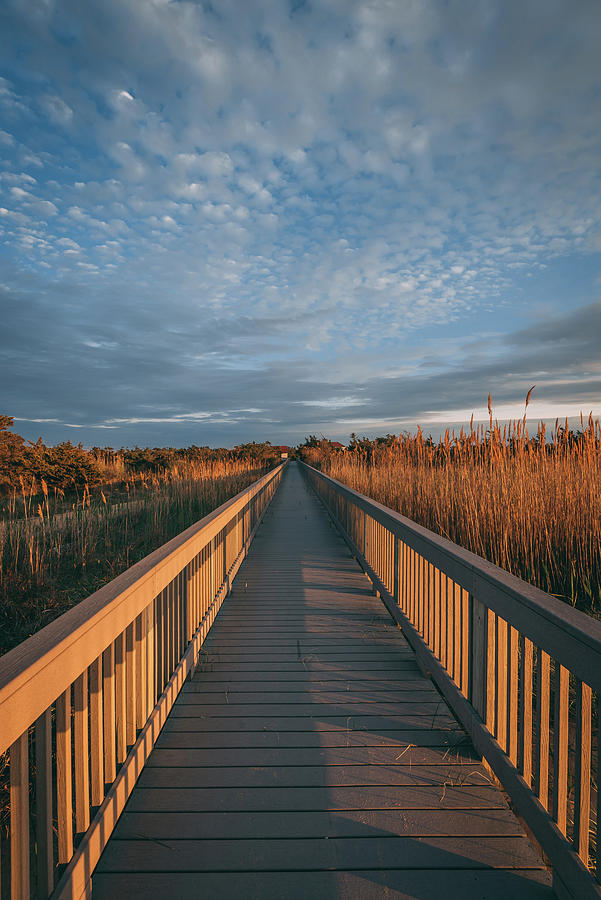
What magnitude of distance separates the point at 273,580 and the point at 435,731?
3285mm

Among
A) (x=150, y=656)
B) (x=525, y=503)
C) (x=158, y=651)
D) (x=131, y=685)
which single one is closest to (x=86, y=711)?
(x=131, y=685)

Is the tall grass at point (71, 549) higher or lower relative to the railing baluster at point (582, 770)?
lower

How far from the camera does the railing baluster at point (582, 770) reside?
1.34 metres

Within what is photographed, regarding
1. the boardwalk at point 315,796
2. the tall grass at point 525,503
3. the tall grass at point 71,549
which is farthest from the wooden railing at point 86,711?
the tall grass at point 525,503

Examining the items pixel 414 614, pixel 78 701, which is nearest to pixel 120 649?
pixel 78 701

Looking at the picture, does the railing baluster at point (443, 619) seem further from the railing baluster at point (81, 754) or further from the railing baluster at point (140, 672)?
the railing baluster at point (81, 754)

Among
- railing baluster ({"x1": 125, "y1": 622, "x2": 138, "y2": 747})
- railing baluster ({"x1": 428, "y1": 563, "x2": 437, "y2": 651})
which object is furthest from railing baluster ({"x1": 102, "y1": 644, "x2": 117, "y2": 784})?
railing baluster ({"x1": 428, "y1": 563, "x2": 437, "y2": 651})

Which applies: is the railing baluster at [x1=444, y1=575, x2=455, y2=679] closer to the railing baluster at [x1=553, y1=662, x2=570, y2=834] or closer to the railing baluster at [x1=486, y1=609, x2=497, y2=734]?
the railing baluster at [x1=486, y1=609, x2=497, y2=734]

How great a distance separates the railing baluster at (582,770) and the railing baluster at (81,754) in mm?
1485

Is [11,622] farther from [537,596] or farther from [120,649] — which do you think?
[537,596]

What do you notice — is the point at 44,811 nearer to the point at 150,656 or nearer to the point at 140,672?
the point at 140,672

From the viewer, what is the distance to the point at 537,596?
1544 millimetres

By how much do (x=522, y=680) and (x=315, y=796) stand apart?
1000mm

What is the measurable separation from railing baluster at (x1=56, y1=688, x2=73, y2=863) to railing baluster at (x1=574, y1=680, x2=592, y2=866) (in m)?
1.46
